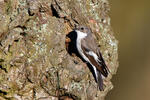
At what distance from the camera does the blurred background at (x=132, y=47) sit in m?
9.98

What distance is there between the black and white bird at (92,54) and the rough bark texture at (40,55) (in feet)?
0.44

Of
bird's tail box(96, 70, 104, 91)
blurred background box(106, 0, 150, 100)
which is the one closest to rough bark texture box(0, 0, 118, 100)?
bird's tail box(96, 70, 104, 91)

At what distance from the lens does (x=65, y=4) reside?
20.4 feet

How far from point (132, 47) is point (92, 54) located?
3.48 m

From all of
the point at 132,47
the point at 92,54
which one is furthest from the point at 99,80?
the point at 132,47

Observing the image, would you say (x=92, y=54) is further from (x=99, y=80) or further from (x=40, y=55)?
(x=40, y=55)

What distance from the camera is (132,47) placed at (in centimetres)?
1020

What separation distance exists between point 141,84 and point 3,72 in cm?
513

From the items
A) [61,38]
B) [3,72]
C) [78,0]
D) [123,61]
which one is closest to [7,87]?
[3,72]

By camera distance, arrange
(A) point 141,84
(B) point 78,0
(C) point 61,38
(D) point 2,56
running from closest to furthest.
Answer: (D) point 2,56 < (C) point 61,38 < (B) point 78,0 < (A) point 141,84

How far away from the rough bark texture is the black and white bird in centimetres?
14

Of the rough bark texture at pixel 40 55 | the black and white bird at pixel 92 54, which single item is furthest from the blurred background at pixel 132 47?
the rough bark texture at pixel 40 55

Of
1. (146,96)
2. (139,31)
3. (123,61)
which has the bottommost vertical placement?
(146,96)

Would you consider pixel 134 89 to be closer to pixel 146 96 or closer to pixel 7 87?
pixel 146 96
